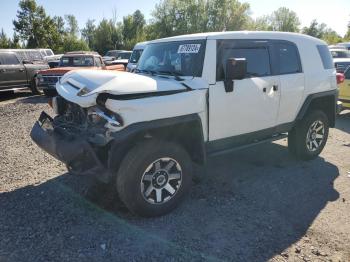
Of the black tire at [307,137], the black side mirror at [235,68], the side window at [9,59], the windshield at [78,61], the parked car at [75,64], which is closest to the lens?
the black side mirror at [235,68]

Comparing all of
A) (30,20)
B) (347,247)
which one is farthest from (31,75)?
(30,20)

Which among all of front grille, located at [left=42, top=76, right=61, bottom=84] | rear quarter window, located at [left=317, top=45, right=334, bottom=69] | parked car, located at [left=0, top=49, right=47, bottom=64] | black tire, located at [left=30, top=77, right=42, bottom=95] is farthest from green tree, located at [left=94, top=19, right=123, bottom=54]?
rear quarter window, located at [left=317, top=45, right=334, bottom=69]

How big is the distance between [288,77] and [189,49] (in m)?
1.63

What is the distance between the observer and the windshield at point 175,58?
4.19 meters

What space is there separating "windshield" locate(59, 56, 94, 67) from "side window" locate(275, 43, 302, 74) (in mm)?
8848

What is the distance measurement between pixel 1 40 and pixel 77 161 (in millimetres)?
48296

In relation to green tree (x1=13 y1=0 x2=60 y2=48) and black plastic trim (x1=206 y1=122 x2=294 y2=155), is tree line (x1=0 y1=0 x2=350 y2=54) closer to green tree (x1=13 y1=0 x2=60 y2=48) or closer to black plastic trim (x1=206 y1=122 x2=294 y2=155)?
green tree (x1=13 y1=0 x2=60 y2=48)

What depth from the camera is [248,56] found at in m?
4.56

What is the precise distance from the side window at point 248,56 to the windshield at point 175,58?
0.25 meters

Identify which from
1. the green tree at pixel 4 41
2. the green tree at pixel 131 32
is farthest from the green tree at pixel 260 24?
the green tree at pixel 4 41

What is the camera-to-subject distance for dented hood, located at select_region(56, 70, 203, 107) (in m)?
3.50

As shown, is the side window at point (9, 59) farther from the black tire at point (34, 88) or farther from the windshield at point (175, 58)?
the windshield at point (175, 58)

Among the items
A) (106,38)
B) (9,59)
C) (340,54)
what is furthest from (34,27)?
(340,54)

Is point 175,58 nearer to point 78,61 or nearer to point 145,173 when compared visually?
point 145,173
